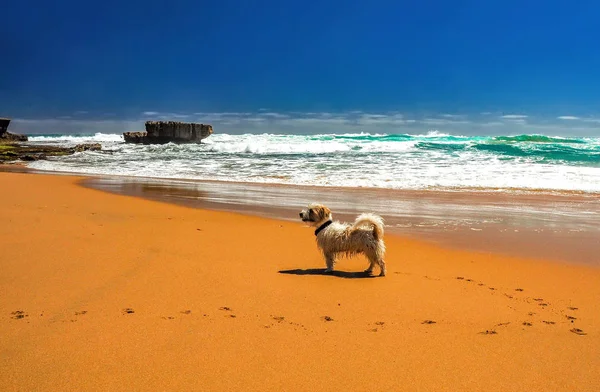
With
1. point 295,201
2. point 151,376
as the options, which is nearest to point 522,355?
point 151,376

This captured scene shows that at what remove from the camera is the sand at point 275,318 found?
9.92 feet

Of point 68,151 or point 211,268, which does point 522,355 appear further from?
point 68,151

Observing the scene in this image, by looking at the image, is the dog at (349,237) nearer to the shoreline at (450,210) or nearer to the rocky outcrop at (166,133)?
the shoreline at (450,210)

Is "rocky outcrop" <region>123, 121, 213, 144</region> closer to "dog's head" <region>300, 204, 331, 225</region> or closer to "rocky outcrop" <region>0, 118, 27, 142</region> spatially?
"rocky outcrop" <region>0, 118, 27, 142</region>

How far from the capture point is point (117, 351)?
3.24 m

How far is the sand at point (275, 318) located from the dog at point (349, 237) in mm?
261

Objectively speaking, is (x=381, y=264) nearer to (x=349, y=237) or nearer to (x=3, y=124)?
(x=349, y=237)

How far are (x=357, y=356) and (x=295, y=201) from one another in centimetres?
891

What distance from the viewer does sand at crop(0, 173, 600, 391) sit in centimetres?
302

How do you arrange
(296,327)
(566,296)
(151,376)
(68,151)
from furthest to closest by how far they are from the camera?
(68,151), (566,296), (296,327), (151,376)

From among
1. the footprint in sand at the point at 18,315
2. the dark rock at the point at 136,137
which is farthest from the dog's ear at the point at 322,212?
the dark rock at the point at 136,137

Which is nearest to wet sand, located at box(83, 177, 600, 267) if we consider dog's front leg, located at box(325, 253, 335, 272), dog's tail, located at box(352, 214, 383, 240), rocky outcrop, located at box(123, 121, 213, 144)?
dog's tail, located at box(352, 214, 383, 240)

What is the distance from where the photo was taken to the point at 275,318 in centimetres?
398

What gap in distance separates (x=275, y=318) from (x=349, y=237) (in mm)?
2109
